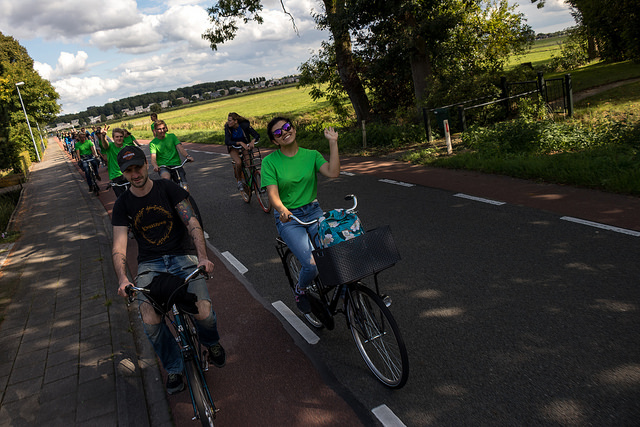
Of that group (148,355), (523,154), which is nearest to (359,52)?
(523,154)

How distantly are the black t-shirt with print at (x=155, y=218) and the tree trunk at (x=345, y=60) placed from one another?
14404mm

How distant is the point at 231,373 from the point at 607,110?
1392cm

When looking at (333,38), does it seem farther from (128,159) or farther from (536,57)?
(536,57)

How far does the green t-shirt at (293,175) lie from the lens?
13.1ft

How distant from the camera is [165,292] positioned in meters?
3.12

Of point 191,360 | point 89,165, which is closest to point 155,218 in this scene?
point 191,360

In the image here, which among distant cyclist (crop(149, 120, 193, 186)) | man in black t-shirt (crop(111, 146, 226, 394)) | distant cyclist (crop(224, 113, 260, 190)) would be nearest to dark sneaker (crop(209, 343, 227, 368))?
man in black t-shirt (crop(111, 146, 226, 394))

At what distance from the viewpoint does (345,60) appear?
1870cm

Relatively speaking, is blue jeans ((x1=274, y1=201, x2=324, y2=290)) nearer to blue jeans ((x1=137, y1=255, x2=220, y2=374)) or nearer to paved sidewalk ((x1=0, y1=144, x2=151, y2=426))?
blue jeans ((x1=137, y1=255, x2=220, y2=374))

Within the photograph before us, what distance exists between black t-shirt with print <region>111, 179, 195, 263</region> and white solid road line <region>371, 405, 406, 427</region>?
1.95 metres

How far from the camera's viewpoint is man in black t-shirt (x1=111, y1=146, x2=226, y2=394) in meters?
3.39

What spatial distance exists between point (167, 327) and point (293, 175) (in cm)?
162

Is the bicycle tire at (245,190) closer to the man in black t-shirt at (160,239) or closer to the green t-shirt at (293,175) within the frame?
the green t-shirt at (293,175)

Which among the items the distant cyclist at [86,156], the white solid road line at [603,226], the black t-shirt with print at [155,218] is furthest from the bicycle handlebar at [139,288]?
the distant cyclist at [86,156]
